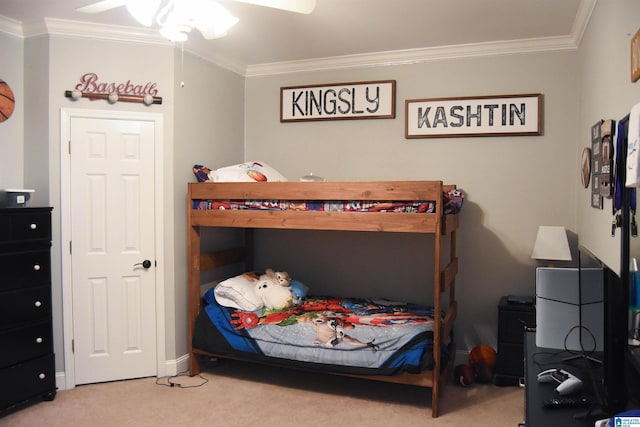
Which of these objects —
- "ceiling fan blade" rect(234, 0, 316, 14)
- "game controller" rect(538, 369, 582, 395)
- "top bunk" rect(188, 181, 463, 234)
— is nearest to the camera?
"game controller" rect(538, 369, 582, 395)

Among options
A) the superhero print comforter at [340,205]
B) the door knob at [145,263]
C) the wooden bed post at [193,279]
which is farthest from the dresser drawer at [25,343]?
the superhero print comforter at [340,205]

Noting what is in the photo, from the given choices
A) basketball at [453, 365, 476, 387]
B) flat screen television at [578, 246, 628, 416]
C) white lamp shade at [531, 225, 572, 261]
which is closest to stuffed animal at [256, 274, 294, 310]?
basketball at [453, 365, 476, 387]

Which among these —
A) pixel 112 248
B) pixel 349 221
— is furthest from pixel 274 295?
pixel 112 248

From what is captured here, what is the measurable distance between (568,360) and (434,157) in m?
2.13

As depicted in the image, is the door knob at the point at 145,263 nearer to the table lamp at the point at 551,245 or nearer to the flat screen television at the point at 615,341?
the table lamp at the point at 551,245

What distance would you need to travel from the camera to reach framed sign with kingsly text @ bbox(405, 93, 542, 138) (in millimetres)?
3707

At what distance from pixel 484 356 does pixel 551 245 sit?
935 mm

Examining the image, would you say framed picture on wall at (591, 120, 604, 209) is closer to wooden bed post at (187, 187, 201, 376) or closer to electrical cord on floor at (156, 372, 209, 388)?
wooden bed post at (187, 187, 201, 376)

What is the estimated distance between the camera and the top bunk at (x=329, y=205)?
304 cm

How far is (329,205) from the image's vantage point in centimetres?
328

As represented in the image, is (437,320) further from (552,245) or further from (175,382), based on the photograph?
(175,382)

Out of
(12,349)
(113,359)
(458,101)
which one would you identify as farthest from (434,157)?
(12,349)

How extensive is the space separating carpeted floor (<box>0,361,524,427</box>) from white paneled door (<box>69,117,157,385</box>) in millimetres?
219

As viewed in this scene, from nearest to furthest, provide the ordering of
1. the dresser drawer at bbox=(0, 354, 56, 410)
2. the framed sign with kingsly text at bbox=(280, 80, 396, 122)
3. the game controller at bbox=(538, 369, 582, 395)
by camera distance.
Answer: the game controller at bbox=(538, 369, 582, 395) → the dresser drawer at bbox=(0, 354, 56, 410) → the framed sign with kingsly text at bbox=(280, 80, 396, 122)
